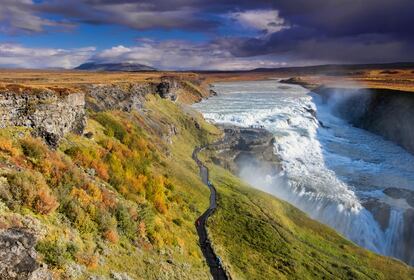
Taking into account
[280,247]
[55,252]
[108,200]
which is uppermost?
[55,252]

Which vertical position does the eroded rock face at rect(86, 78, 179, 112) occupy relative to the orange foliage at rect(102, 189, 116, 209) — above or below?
above

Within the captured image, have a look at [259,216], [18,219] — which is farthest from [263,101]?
[18,219]

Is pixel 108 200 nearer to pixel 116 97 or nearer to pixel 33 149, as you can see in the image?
pixel 33 149

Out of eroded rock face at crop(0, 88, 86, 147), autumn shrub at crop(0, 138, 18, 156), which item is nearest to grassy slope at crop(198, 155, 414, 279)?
eroded rock face at crop(0, 88, 86, 147)

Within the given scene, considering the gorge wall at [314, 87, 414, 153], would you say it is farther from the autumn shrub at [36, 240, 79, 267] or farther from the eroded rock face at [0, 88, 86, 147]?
the autumn shrub at [36, 240, 79, 267]

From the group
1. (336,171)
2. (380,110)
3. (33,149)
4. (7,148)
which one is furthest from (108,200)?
(380,110)

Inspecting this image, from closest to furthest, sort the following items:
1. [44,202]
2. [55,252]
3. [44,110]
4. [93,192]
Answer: [55,252] < [44,202] < [93,192] < [44,110]
